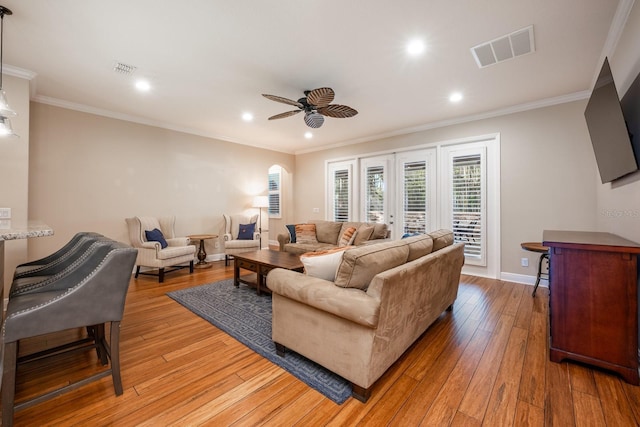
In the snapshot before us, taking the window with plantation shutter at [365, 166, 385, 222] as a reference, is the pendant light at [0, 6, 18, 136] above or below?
above

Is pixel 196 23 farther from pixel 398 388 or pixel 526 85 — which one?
pixel 526 85

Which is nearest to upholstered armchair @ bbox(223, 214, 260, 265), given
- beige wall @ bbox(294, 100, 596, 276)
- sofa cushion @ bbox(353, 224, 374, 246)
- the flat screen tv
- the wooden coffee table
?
the wooden coffee table

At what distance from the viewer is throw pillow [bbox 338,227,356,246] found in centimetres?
458

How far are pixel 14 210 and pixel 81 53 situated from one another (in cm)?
196

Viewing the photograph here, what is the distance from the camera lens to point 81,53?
8.92ft

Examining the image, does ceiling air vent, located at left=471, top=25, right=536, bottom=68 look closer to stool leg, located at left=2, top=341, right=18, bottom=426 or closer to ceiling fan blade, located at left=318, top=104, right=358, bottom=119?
ceiling fan blade, located at left=318, top=104, right=358, bottom=119

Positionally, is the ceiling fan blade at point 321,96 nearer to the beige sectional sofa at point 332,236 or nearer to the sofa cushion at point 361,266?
the sofa cushion at point 361,266

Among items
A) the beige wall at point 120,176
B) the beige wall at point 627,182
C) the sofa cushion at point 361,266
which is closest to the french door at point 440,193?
the beige wall at point 627,182

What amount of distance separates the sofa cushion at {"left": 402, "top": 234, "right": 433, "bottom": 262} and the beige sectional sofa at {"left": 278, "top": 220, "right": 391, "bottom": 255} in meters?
1.94

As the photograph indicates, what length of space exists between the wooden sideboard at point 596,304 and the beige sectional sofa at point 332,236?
2571 mm

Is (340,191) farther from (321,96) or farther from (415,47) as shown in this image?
(415,47)

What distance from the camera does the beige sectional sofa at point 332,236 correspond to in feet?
15.1

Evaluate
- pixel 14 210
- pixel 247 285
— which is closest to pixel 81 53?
pixel 14 210

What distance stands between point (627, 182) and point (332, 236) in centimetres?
379
